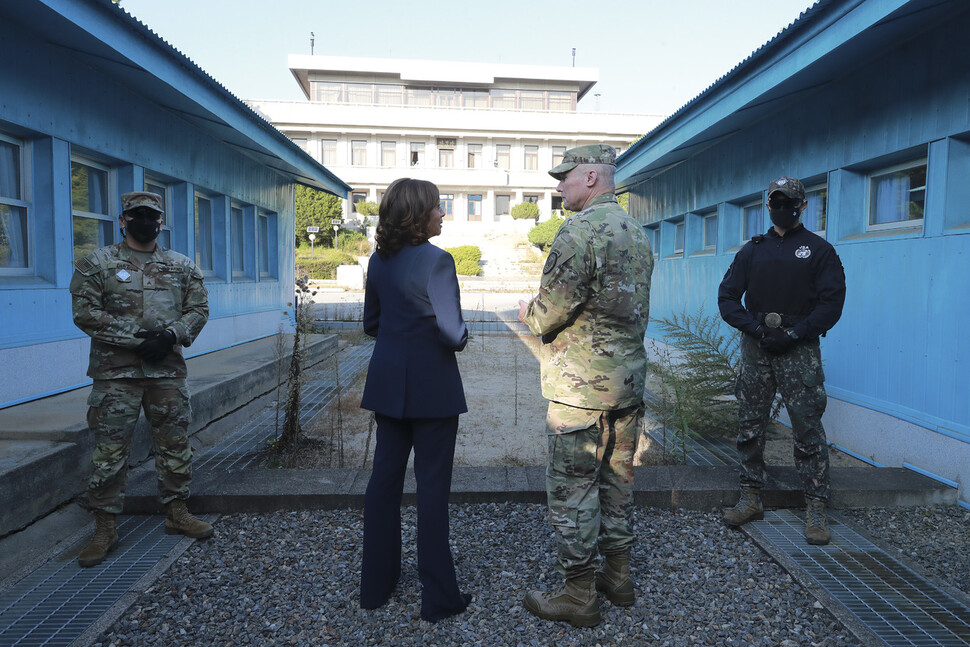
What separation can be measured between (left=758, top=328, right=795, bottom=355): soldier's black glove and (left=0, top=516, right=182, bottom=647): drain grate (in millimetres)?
3545

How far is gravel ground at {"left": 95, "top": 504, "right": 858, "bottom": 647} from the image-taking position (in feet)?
9.02

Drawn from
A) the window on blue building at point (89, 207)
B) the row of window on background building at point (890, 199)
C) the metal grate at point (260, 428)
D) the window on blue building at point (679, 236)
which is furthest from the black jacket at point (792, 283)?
the window on blue building at point (679, 236)

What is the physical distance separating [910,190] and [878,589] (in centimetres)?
355

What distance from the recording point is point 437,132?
5091cm

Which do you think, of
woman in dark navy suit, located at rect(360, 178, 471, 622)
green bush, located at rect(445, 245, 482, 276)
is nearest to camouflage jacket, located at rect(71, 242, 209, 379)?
woman in dark navy suit, located at rect(360, 178, 471, 622)

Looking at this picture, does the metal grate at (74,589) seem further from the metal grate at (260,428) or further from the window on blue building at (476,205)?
the window on blue building at (476,205)

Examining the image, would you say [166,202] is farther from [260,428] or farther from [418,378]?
[418,378]

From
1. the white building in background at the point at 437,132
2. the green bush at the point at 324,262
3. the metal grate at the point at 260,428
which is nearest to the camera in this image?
the metal grate at the point at 260,428

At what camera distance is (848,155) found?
19.0 feet

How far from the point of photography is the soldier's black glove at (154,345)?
351 centimetres

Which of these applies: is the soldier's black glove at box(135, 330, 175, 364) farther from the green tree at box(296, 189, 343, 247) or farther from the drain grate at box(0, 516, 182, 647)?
the green tree at box(296, 189, 343, 247)

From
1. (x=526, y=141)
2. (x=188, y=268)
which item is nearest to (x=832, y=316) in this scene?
(x=188, y=268)

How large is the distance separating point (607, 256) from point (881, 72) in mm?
4111

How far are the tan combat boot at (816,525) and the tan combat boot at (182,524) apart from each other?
11.3ft
